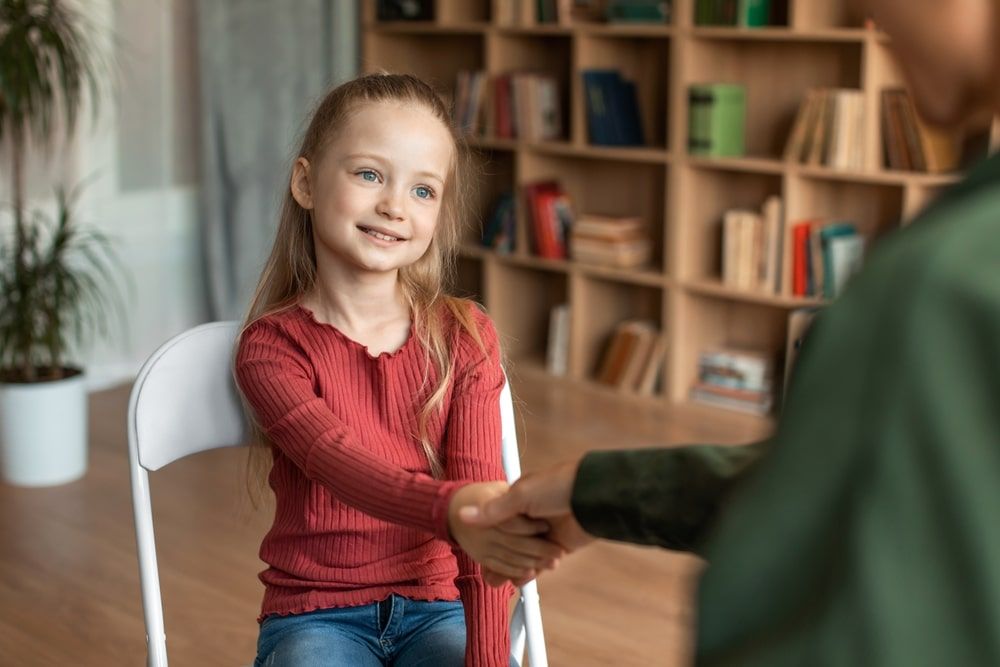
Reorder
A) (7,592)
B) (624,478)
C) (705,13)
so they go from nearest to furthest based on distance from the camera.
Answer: (624,478), (7,592), (705,13)

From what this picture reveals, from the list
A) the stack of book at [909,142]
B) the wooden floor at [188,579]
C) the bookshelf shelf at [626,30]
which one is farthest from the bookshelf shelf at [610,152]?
the wooden floor at [188,579]

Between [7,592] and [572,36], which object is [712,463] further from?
[572,36]

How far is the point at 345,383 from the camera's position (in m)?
1.60

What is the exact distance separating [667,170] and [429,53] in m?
1.27

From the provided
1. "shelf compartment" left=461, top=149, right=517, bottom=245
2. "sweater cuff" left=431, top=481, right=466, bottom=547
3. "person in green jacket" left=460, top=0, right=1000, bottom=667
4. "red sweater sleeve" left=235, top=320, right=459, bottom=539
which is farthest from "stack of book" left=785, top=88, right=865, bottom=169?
"person in green jacket" left=460, top=0, right=1000, bottom=667

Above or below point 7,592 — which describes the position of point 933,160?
above

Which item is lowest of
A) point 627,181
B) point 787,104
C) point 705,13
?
point 627,181

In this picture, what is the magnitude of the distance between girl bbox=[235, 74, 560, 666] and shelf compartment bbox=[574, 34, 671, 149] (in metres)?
2.78

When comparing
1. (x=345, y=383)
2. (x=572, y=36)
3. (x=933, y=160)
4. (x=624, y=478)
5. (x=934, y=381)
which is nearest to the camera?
(x=934, y=381)

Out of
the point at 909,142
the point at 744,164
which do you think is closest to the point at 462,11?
the point at 744,164

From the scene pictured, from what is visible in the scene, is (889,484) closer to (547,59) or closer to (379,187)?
(379,187)

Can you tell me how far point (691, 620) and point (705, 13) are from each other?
12.1 feet

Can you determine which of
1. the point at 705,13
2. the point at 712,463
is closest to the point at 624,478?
the point at 712,463

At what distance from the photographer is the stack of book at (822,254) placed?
393cm
